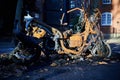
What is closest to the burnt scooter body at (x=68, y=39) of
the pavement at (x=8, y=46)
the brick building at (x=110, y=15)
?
the pavement at (x=8, y=46)

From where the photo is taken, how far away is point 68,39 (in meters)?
12.0

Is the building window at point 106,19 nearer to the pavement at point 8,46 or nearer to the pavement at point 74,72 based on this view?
the pavement at point 8,46

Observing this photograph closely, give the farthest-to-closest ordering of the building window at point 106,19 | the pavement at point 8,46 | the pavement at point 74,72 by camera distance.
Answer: the building window at point 106,19, the pavement at point 8,46, the pavement at point 74,72

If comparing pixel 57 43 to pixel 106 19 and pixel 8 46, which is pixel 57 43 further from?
pixel 106 19

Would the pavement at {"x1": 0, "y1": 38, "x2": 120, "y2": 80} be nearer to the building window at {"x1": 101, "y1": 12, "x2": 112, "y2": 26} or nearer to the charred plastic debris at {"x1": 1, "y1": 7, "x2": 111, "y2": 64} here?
the charred plastic debris at {"x1": 1, "y1": 7, "x2": 111, "y2": 64}

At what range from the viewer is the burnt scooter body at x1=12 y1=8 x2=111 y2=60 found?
454 inches

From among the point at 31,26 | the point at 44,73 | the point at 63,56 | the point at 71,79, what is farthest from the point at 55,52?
the point at 71,79

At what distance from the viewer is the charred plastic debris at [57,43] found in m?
11.0

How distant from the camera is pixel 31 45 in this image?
435 inches

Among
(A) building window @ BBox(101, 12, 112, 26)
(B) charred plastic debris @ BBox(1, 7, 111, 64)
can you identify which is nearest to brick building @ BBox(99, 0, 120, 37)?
(A) building window @ BBox(101, 12, 112, 26)

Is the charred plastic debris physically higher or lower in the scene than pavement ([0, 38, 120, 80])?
higher

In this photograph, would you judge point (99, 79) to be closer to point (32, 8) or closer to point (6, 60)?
point (6, 60)

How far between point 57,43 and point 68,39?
58cm

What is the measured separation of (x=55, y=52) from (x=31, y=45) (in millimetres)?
1008
